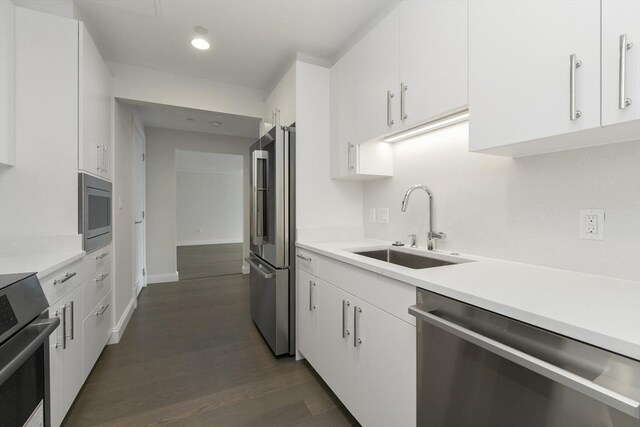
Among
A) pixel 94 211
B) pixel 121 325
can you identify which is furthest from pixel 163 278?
pixel 94 211

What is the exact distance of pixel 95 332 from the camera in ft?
6.49

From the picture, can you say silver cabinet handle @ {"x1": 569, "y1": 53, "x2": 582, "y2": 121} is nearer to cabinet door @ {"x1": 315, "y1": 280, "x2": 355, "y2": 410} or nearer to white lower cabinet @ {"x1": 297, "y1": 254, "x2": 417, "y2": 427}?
white lower cabinet @ {"x1": 297, "y1": 254, "x2": 417, "y2": 427}

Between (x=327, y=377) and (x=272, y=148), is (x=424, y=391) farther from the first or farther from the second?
(x=272, y=148)

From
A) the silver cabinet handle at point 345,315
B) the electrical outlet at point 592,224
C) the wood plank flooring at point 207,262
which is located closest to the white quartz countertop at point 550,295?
the electrical outlet at point 592,224

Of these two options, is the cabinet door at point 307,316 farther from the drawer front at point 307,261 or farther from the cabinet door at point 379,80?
the cabinet door at point 379,80

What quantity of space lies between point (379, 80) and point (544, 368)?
64.4 inches

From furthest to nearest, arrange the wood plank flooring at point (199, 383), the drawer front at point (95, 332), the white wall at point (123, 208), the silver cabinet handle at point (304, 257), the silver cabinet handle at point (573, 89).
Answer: the white wall at point (123, 208), the silver cabinet handle at point (304, 257), the drawer front at point (95, 332), the wood plank flooring at point (199, 383), the silver cabinet handle at point (573, 89)

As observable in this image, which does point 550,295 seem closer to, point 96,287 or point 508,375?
point 508,375

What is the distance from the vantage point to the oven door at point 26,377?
0.83 meters

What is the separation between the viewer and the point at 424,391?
1.03 m

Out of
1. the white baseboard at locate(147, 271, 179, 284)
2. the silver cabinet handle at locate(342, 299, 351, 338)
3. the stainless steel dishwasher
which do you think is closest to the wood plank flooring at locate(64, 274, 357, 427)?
the silver cabinet handle at locate(342, 299, 351, 338)

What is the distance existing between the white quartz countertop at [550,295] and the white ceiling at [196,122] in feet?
9.74

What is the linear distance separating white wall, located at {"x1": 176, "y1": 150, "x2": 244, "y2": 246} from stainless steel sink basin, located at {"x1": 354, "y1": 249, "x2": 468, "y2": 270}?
6.73 m

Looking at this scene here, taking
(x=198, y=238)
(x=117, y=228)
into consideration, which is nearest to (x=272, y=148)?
(x=117, y=228)
